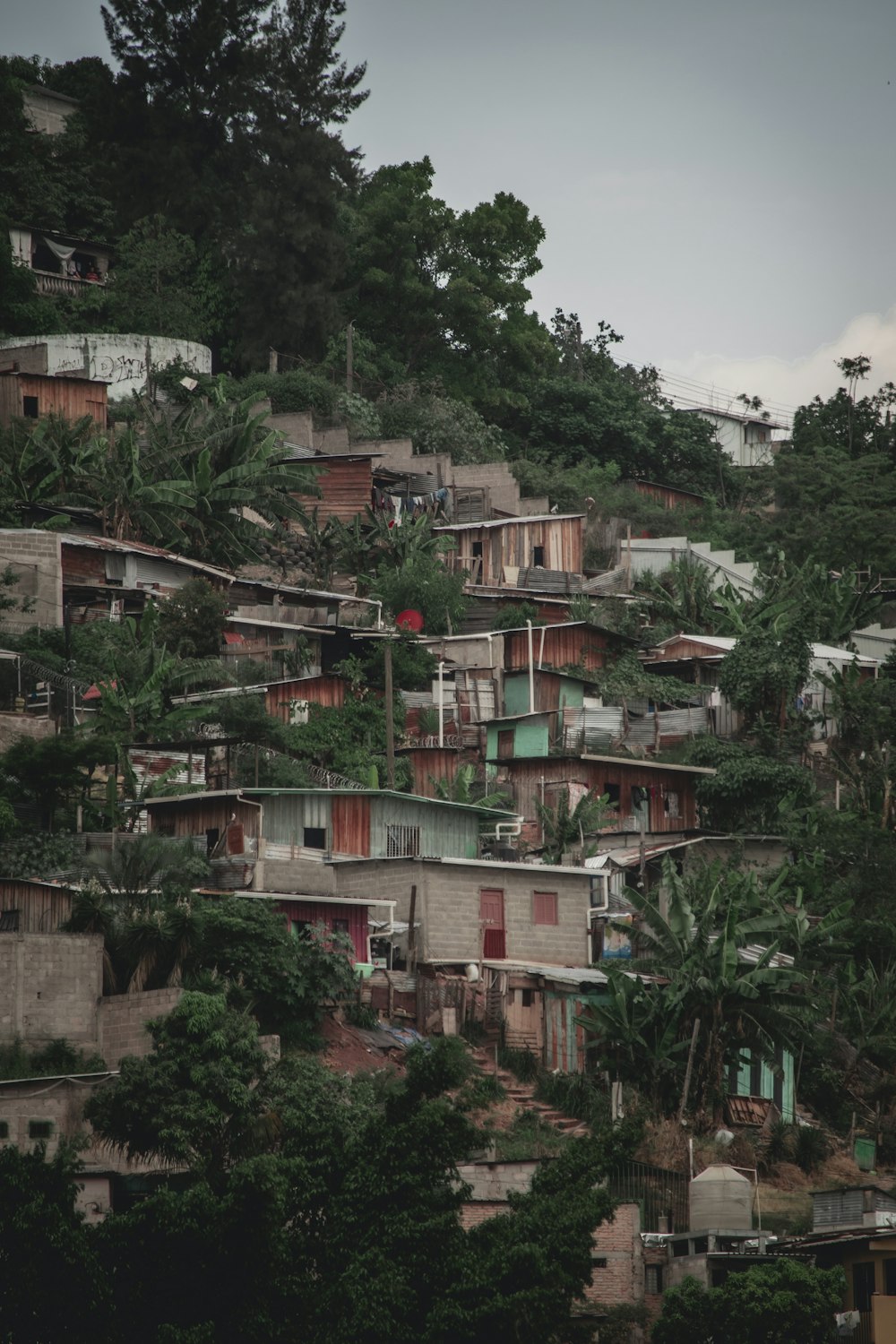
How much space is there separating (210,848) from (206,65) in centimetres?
3616

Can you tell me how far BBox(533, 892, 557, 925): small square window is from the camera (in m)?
30.8


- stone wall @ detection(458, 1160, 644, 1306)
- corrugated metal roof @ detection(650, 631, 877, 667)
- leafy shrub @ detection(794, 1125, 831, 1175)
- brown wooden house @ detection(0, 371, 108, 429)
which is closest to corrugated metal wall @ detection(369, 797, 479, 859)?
leafy shrub @ detection(794, 1125, 831, 1175)

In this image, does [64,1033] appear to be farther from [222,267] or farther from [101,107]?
[101,107]

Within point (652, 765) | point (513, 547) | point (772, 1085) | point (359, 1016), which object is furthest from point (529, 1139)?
point (513, 547)

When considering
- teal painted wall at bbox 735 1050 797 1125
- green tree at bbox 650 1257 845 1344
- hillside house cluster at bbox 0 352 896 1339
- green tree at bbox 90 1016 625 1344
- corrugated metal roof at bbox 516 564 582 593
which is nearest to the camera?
green tree at bbox 90 1016 625 1344

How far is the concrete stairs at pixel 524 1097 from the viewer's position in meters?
26.3

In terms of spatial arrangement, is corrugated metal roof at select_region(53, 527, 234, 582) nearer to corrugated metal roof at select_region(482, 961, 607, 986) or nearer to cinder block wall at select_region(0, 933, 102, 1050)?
corrugated metal roof at select_region(482, 961, 607, 986)

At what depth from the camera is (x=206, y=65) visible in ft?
194

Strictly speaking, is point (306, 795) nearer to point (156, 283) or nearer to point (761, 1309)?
point (761, 1309)

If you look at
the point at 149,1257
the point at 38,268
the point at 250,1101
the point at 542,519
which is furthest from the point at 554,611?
the point at 149,1257

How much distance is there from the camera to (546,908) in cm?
3080

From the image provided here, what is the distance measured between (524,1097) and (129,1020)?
236 inches

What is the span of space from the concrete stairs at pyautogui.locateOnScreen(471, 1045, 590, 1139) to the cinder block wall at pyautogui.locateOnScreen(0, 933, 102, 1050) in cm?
596

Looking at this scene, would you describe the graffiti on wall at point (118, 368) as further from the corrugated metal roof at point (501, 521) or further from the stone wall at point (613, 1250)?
the stone wall at point (613, 1250)
